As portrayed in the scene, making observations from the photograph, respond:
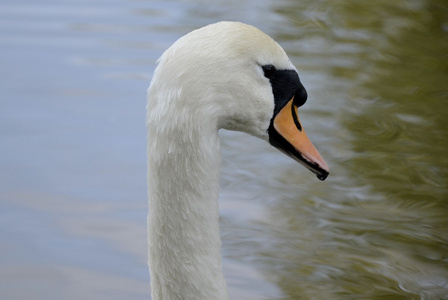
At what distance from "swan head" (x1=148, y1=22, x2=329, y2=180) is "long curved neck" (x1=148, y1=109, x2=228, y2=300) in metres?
0.04

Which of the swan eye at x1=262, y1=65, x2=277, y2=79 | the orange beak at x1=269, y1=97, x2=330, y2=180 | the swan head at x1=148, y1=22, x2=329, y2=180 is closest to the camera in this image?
the swan head at x1=148, y1=22, x2=329, y2=180

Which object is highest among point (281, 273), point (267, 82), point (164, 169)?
point (267, 82)

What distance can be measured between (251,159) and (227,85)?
3341mm

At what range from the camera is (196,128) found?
258cm

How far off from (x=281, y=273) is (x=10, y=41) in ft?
13.3

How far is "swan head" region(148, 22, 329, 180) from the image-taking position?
2.56 m

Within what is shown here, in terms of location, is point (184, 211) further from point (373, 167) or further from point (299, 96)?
point (373, 167)

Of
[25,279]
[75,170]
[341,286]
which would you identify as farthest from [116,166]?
[341,286]

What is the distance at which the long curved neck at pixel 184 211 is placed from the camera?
103 inches

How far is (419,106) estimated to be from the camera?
675 centimetres

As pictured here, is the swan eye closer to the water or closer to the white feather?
the white feather

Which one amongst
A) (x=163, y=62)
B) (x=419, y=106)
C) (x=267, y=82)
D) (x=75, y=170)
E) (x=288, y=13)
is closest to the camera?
(x=163, y=62)

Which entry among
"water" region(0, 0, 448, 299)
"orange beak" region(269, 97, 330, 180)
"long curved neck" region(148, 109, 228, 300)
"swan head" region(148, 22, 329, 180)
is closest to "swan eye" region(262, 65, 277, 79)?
"swan head" region(148, 22, 329, 180)

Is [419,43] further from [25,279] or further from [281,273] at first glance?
[25,279]
